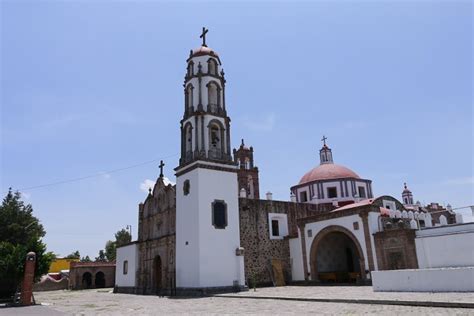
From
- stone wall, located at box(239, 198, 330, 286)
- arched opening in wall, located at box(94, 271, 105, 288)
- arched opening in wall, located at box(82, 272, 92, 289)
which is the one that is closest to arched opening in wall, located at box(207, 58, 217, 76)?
stone wall, located at box(239, 198, 330, 286)

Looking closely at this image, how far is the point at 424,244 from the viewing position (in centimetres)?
2142

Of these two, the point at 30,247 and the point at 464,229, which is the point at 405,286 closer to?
the point at 464,229

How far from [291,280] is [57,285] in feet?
92.3

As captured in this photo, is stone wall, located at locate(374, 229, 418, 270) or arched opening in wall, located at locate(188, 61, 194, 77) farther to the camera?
arched opening in wall, located at locate(188, 61, 194, 77)

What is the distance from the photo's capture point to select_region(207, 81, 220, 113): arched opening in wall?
26.7 meters

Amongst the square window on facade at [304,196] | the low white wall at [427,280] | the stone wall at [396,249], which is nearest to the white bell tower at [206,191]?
the stone wall at [396,249]

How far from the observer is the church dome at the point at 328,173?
116ft

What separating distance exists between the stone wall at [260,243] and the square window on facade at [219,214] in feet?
11.1

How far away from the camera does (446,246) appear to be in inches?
810

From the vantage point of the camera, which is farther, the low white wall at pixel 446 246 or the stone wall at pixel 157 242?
the stone wall at pixel 157 242

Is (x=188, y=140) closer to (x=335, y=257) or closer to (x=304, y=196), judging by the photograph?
(x=335, y=257)

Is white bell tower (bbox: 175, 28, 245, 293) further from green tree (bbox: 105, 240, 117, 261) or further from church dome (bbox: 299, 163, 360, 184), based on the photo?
green tree (bbox: 105, 240, 117, 261)

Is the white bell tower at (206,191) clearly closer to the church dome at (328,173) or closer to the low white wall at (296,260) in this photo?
the low white wall at (296,260)

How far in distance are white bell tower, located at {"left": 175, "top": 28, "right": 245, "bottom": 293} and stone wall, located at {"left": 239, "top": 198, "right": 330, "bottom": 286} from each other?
2.90 meters
